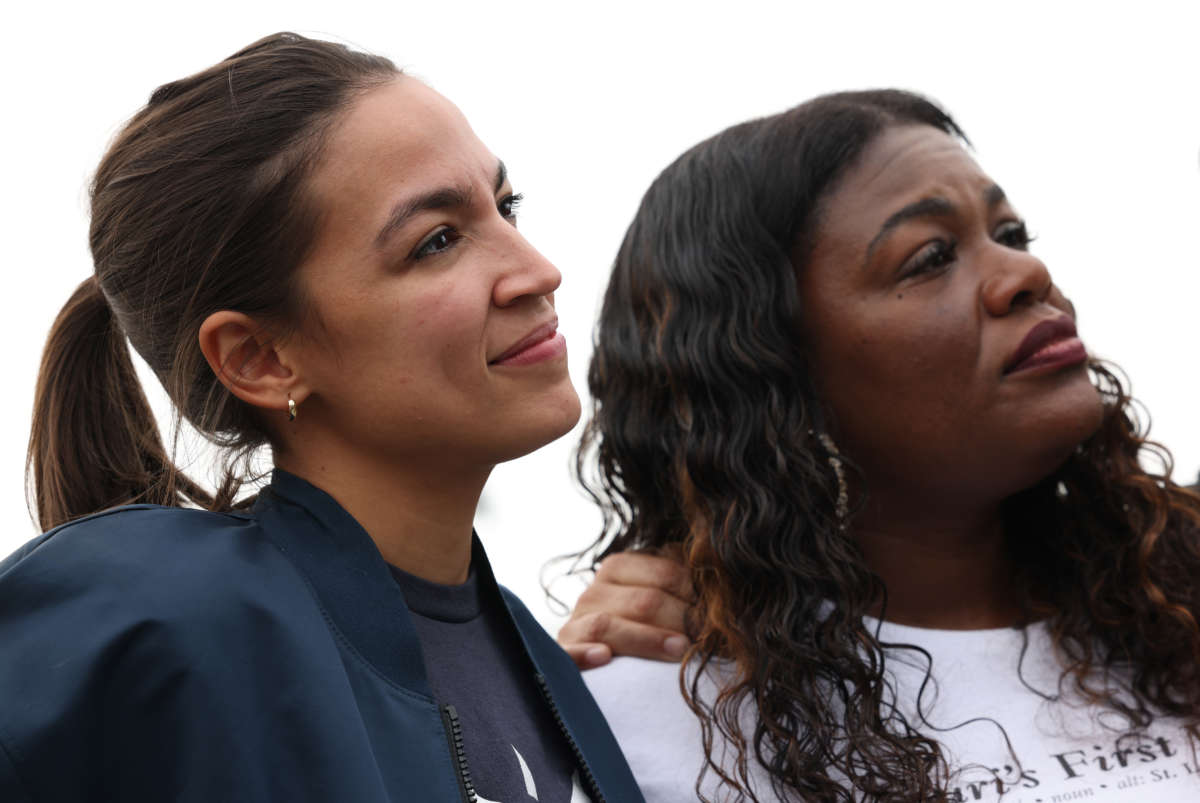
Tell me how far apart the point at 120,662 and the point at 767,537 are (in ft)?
4.94

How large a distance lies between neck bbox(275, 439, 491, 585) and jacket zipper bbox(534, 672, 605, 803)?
10.8 inches

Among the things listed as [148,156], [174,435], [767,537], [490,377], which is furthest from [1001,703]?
[148,156]

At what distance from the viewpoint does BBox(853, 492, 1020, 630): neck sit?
2867 mm

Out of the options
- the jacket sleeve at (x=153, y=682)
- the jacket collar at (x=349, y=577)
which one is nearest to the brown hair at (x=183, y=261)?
the jacket collar at (x=349, y=577)

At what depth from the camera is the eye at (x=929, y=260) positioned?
273cm

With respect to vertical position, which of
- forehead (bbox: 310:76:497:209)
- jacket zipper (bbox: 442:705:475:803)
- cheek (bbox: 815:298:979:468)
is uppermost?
forehead (bbox: 310:76:497:209)

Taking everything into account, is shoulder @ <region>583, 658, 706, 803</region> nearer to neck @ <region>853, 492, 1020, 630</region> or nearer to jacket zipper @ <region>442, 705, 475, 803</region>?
neck @ <region>853, 492, 1020, 630</region>

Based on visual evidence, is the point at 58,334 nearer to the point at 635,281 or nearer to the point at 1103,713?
the point at 635,281

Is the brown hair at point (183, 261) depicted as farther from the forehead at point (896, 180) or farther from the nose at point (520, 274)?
the forehead at point (896, 180)

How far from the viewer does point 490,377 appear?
199 cm

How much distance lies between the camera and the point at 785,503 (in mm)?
2729

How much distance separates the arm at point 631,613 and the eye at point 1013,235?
3.40 feet

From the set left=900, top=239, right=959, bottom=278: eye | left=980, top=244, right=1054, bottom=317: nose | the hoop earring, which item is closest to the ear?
the hoop earring

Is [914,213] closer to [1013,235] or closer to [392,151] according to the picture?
[1013,235]
